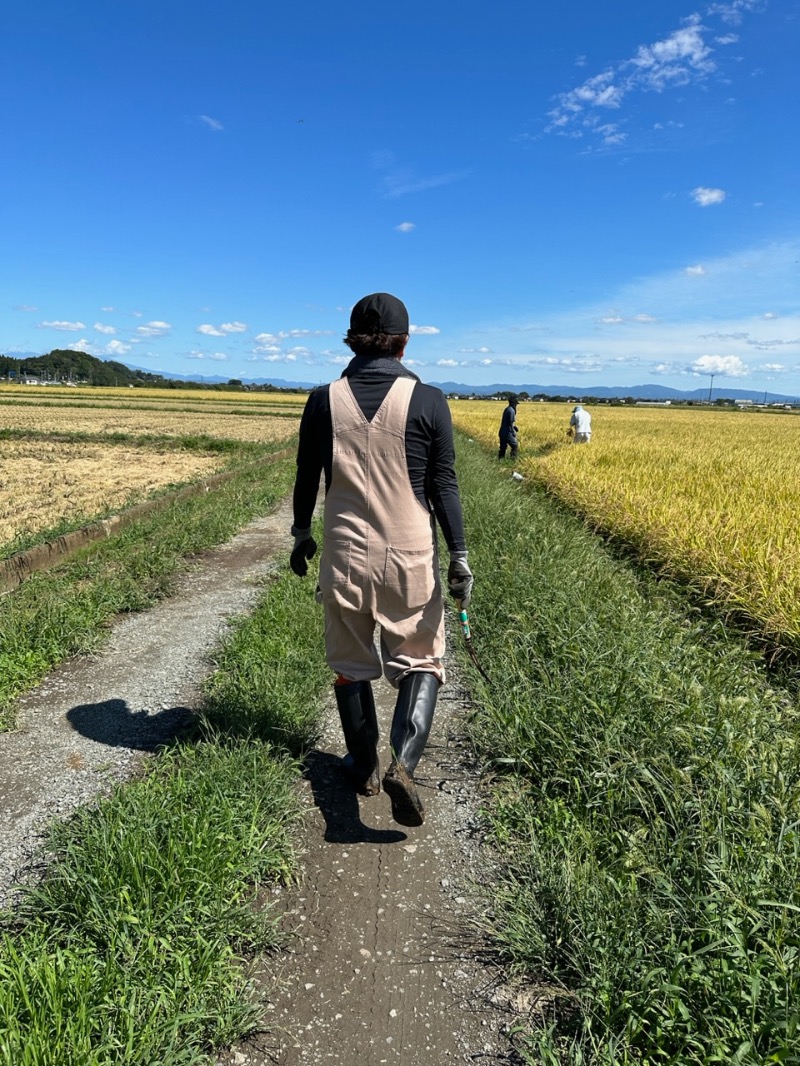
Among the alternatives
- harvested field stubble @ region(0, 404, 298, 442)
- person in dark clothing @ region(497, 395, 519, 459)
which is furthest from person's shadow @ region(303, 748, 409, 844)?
harvested field stubble @ region(0, 404, 298, 442)

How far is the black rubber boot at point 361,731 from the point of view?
8.26 feet

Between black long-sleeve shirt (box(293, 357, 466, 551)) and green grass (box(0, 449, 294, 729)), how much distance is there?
2.13 m

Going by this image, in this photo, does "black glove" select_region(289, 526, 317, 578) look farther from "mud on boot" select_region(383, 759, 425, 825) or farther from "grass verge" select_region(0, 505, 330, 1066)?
"mud on boot" select_region(383, 759, 425, 825)

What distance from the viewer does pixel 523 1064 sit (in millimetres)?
1559

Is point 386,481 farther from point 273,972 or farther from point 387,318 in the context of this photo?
Answer: point 273,972

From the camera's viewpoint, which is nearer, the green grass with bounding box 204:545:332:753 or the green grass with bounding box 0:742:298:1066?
the green grass with bounding box 0:742:298:1066

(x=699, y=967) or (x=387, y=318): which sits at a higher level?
(x=387, y=318)

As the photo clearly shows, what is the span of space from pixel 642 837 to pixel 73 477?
1339 centimetres

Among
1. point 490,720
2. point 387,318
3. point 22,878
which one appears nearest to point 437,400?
point 387,318

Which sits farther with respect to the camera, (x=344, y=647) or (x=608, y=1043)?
(x=344, y=647)

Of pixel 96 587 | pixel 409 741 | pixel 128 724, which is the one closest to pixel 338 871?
pixel 409 741

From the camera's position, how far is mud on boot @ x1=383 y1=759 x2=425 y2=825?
2.13 m

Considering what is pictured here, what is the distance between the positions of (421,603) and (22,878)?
1.58 metres

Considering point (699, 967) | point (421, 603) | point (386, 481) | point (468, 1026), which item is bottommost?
point (468, 1026)
